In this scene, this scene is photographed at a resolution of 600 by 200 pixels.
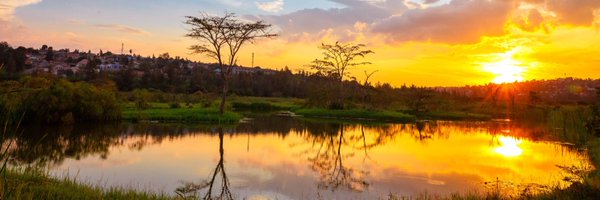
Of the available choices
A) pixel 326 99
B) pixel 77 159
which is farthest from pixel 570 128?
pixel 326 99

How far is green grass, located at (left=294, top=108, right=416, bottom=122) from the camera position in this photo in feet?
110

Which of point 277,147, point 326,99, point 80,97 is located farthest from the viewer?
point 326,99

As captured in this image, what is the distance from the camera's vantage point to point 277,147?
15648 mm

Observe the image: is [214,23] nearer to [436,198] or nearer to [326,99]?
[326,99]

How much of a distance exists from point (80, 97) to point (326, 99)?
22.6 metres

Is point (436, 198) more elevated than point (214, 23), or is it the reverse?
point (214, 23)

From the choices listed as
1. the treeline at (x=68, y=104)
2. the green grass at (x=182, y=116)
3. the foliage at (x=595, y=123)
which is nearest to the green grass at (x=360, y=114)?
the green grass at (x=182, y=116)

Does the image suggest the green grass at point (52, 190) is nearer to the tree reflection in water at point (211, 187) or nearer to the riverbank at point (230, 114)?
the tree reflection in water at point (211, 187)

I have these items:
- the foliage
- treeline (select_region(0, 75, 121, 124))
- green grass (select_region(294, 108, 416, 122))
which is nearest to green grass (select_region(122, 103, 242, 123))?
treeline (select_region(0, 75, 121, 124))

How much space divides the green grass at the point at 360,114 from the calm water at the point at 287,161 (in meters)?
13.6

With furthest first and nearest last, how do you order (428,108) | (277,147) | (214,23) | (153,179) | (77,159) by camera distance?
(428,108), (214,23), (277,147), (77,159), (153,179)

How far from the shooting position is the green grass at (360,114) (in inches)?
1324

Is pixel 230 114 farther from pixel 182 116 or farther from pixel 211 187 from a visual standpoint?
pixel 211 187

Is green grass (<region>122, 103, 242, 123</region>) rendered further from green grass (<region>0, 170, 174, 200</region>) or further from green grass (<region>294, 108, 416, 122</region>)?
green grass (<region>0, 170, 174, 200</region>)
